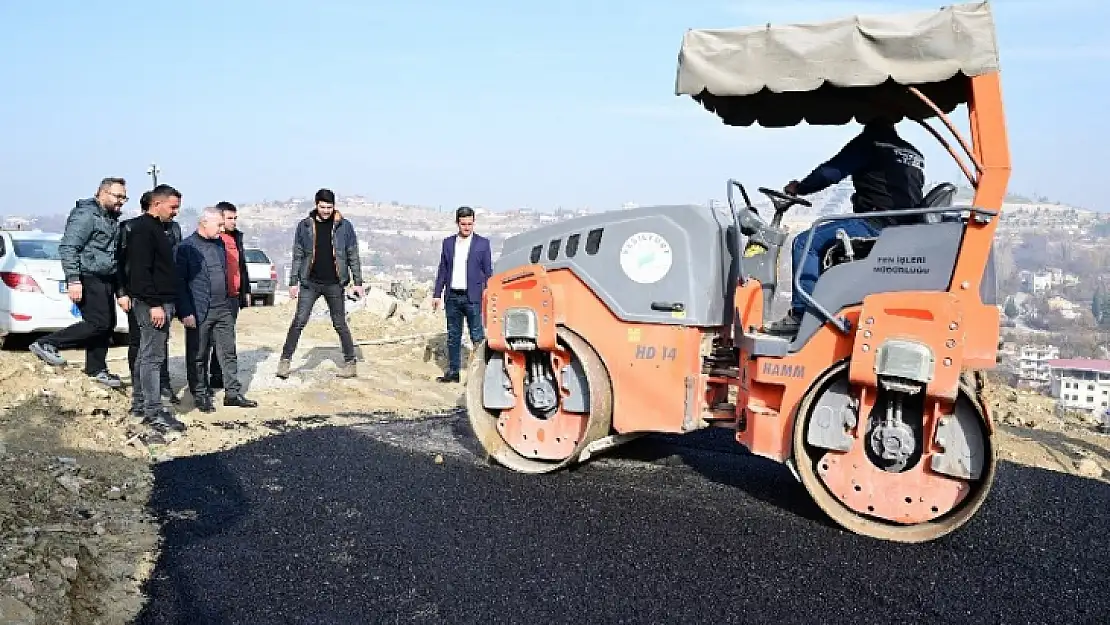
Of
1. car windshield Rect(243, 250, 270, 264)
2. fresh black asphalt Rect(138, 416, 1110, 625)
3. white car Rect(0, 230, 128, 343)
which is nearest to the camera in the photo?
fresh black asphalt Rect(138, 416, 1110, 625)

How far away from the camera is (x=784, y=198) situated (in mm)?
4824

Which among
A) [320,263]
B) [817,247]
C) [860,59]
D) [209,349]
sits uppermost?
[860,59]

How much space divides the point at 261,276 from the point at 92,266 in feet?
42.5

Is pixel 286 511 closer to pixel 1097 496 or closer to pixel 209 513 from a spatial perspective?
pixel 209 513

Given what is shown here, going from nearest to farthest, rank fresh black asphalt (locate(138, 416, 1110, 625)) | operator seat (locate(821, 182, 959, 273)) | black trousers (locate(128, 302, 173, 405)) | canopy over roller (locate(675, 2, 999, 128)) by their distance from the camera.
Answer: fresh black asphalt (locate(138, 416, 1110, 625)) < canopy over roller (locate(675, 2, 999, 128)) < operator seat (locate(821, 182, 959, 273)) < black trousers (locate(128, 302, 173, 405))

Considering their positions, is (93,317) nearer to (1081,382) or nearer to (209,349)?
(209,349)

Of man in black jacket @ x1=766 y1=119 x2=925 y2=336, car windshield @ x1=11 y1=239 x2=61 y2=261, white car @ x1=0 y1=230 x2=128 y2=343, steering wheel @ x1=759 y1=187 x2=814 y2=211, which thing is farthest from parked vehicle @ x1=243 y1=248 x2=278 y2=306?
man in black jacket @ x1=766 y1=119 x2=925 y2=336

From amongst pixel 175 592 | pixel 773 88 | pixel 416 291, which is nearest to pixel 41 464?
pixel 175 592

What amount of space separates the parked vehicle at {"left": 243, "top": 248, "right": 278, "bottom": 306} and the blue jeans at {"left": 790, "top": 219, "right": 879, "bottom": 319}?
52.6ft

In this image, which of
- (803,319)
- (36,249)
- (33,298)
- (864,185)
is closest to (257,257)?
(36,249)

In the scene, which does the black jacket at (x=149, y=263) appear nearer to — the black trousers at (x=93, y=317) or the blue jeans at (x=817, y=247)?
the black trousers at (x=93, y=317)

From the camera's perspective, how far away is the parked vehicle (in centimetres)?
1892

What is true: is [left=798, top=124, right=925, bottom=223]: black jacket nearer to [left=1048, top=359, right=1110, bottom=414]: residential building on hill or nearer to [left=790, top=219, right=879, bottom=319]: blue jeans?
[left=790, top=219, right=879, bottom=319]: blue jeans

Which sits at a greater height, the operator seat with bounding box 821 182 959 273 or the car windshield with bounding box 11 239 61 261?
the operator seat with bounding box 821 182 959 273
